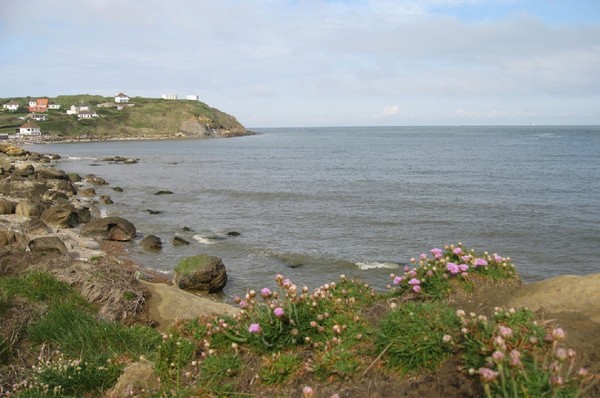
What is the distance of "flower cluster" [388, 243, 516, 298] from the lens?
6710 millimetres

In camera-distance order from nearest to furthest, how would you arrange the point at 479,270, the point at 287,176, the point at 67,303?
the point at 479,270, the point at 67,303, the point at 287,176

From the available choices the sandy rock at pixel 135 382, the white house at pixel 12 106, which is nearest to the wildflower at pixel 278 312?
the sandy rock at pixel 135 382

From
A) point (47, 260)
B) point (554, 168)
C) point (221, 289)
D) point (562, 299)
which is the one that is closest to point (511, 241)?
point (221, 289)

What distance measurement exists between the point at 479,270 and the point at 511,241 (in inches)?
688

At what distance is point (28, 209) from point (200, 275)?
47.4ft

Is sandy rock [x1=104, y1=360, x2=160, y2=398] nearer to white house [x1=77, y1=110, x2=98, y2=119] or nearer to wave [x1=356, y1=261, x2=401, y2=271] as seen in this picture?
wave [x1=356, y1=261, x2=401, y2=271]

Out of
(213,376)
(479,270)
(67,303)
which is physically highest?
(479,270)

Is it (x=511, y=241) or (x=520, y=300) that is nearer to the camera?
(x=520, y=300)

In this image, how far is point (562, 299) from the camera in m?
6.67

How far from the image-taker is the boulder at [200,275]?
54.3ft

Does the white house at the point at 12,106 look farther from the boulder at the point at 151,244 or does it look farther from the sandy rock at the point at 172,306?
the sandy rock at the point at 172,306

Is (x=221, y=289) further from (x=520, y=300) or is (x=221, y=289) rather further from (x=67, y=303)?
(x=520, y=300)

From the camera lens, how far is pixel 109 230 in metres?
23.8

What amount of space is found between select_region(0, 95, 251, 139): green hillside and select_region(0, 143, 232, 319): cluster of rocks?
399ft
